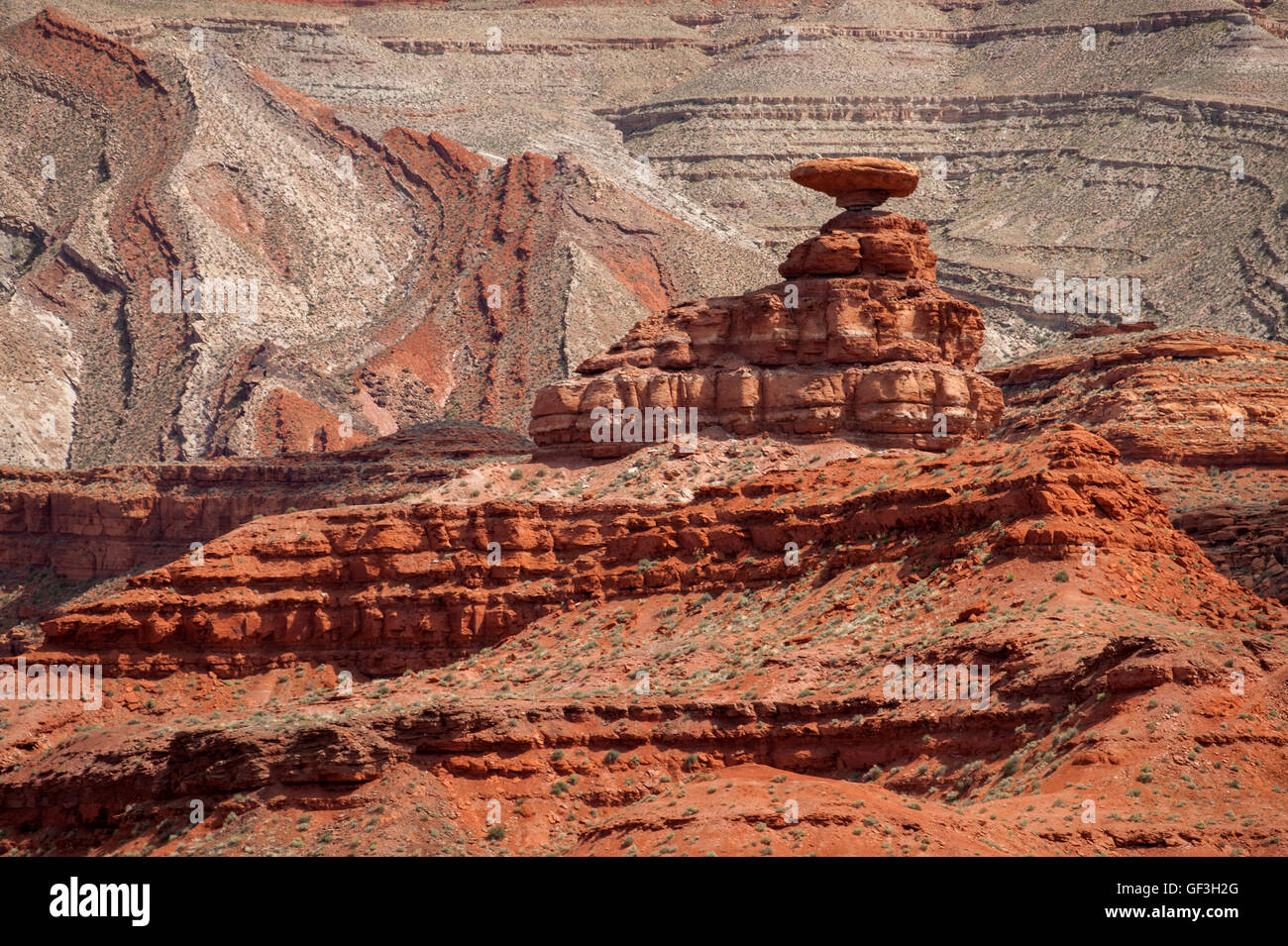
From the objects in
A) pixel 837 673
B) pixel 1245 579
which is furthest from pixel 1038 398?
pixel 837 673

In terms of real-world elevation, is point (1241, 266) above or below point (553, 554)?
above

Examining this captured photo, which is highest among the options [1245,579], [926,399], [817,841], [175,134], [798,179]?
[175,134]

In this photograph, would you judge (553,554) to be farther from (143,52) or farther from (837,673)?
(143,52)

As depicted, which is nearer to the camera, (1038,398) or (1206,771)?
(1206,771)

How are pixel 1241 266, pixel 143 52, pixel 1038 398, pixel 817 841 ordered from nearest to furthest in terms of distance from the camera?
pixel 817 841, pixel 1038 398, pixel 1241 266, pixel 143 52

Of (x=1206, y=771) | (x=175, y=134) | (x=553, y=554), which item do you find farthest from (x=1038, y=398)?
(x=175, y=134)

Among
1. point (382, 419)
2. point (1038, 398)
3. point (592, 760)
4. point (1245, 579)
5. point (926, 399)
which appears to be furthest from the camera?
point (382, 419)
